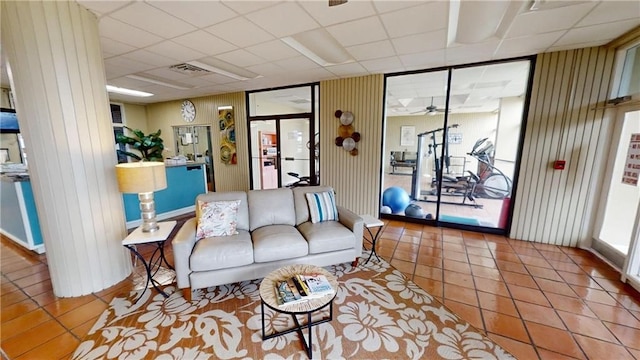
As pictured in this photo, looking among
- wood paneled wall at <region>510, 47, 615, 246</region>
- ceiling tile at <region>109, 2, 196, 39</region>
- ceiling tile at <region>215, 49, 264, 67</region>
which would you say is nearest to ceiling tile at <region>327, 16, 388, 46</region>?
ceiling tile at <region>215, 49, 264, 67</region>

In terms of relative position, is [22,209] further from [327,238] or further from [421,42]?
[421,42]

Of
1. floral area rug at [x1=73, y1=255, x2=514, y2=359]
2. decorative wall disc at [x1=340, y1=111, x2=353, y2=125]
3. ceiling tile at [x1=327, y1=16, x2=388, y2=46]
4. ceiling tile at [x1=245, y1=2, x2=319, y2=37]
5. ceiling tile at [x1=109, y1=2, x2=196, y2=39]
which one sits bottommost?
floral area rug at [x1=73, y1=255, x2=514, y2=359]

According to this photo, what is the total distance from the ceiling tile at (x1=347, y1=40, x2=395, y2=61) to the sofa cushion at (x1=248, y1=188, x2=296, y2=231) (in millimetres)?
1940

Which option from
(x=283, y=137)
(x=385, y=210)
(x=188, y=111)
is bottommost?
(x=385, y=210)

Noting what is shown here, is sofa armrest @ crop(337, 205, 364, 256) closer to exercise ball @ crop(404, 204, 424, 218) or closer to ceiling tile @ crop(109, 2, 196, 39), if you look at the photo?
exercise ball @ crop(404, 204, 424, 218)

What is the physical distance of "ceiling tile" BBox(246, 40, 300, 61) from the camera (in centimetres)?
277

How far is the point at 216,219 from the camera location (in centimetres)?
249

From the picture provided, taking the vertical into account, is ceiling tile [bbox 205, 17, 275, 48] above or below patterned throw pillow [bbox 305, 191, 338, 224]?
above

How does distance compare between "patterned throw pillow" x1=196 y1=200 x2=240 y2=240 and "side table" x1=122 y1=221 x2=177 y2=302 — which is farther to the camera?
"patterned throw pillow" x1=196 y1=200 x2=240 y2=240

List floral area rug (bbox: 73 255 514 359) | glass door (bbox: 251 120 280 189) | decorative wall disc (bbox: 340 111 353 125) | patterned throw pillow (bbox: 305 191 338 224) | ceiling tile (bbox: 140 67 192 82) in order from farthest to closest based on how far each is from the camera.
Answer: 1. glass door (bbox: 251 120 280 189)
2. decorative wall disc (bbox: 340 111 353 125)
3. ceiling tile (bbox: 140 67 192 82)
4. patterned throw pillow (bbox: 305 191 338 224)
5. floral area rug (bbox: 73 255 514 359)

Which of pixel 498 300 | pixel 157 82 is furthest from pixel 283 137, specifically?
pixel 498 300

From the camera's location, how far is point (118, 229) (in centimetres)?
247

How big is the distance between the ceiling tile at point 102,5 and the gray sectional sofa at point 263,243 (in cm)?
179

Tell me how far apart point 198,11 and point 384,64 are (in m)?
2.45
